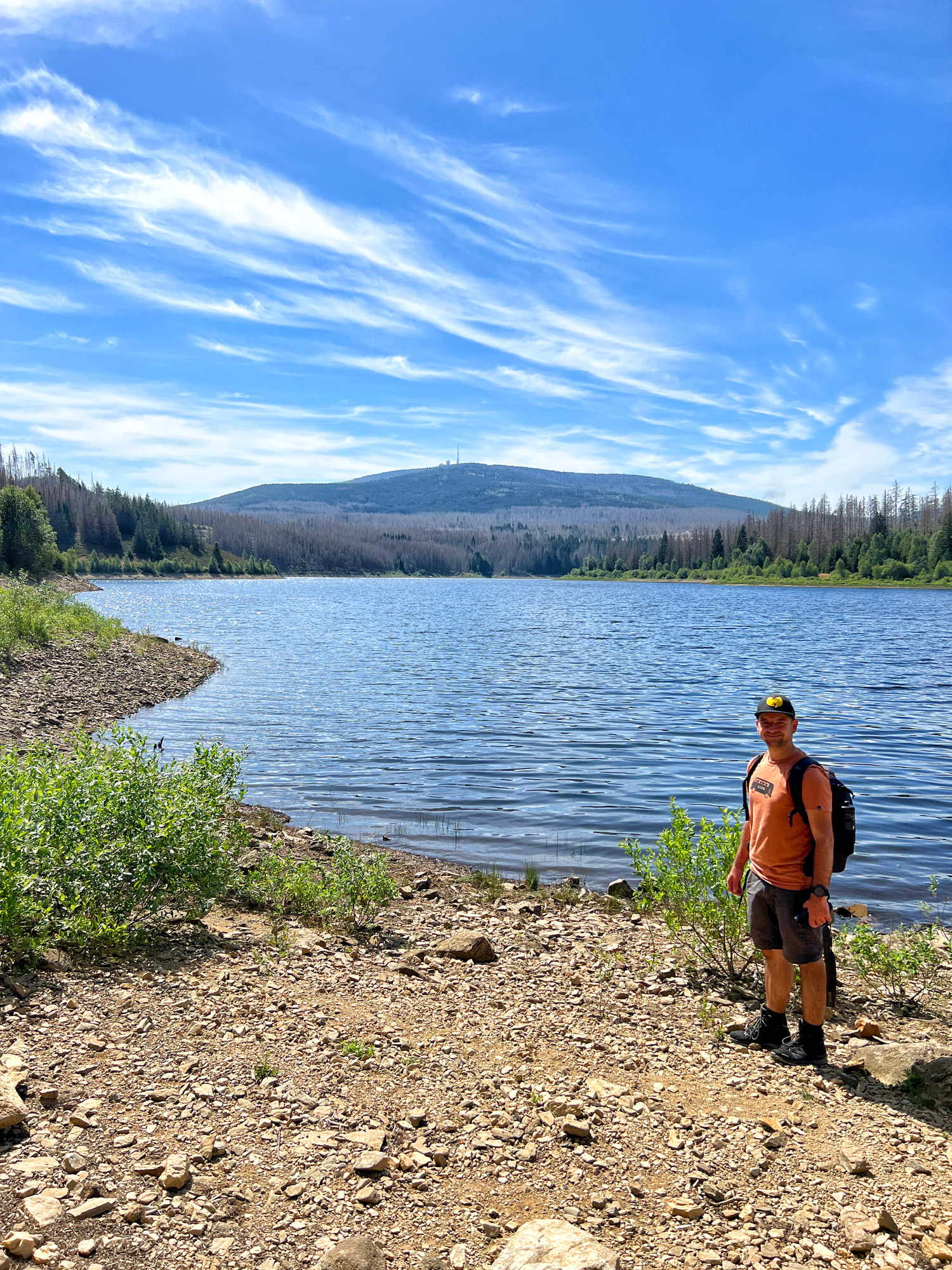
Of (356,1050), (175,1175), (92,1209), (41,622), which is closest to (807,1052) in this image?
(356,1050)

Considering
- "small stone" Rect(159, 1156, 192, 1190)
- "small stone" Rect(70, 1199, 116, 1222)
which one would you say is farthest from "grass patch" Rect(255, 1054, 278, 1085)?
"small stone" Rect(70, 1199, 116, 1222)

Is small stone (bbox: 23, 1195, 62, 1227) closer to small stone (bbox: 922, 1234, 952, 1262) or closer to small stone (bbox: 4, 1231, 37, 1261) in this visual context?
small stone (bbox: 4, 1231, 37, 1261)

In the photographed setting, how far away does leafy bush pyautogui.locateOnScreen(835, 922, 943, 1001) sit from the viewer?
880 cm

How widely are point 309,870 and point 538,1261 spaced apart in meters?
6.70

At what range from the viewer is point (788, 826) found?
288 inches

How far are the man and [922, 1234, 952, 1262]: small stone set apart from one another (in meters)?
2.22

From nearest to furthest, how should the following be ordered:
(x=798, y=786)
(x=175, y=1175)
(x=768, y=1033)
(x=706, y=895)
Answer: (x=175, y=1175) → (x=798, y=786) → (x=768, y=1033) → (x=706, y=895)

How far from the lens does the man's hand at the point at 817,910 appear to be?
23.5ft

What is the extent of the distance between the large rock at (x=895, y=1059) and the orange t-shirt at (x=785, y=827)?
4.75 ft

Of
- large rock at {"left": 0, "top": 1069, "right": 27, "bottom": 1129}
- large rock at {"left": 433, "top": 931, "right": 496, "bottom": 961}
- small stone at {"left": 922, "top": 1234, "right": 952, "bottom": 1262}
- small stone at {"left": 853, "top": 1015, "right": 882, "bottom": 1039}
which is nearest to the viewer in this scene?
small stone at {"left": 922, "top": 1234, "right": 952, "bottom": 1262}

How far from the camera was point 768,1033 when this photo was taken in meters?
7.62

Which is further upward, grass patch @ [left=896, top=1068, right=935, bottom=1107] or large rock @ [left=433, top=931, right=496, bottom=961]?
grass patch @ [left=896, top=1068, right=935, bottom=1107]

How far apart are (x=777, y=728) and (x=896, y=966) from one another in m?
3.51

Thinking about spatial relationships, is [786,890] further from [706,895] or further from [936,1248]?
[936,1248]
